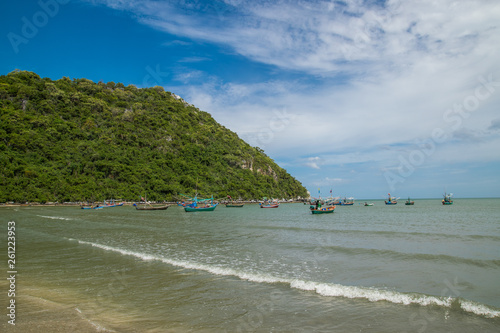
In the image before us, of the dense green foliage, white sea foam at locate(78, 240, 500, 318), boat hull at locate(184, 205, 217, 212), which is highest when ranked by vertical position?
the dense green foliage

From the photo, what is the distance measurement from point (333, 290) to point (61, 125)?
120233 mm

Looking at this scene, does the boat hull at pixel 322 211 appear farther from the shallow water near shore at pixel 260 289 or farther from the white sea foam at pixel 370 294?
the white sea foam at pixel 370 294

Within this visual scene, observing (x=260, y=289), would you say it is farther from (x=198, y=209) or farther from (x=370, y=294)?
(x=198, y=209)

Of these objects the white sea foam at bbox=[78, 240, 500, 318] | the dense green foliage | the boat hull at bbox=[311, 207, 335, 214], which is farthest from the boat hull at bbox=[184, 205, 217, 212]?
the white sea foam at bbox=[78, 240, 500, 318]

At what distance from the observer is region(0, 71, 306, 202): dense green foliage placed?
88.8 m

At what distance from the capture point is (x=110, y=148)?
107688 millimetres

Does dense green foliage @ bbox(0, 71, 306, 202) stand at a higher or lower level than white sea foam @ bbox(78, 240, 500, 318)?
higher

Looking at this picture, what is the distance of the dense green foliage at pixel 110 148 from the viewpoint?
8881 cm

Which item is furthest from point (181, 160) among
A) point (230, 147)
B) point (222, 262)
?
point (222, 262)

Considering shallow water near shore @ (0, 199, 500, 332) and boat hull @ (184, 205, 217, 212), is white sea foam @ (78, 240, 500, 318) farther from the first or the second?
boat hull @ (184, 205, 217, 212)

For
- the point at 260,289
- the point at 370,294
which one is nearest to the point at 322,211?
the point at 370,294

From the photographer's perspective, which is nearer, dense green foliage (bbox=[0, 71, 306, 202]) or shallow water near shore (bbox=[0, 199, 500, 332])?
shallow water near shore (bbox=[0, 199, 500, 332])

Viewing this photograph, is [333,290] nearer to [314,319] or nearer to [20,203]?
[314,319]

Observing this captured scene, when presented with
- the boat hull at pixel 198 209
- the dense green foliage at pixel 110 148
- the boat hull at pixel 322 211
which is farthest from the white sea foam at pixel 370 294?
the dense green foliage at pixel 110 148
